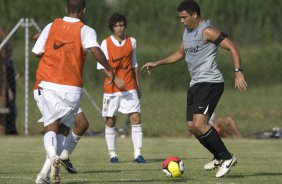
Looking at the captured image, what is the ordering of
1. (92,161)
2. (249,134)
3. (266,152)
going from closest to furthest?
1. (92,161)
2. (266,152)
3. (249,134)

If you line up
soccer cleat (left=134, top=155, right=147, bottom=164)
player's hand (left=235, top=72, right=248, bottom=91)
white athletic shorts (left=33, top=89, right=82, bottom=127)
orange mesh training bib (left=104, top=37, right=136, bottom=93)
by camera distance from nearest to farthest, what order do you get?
1. white athletic shorts (left=33, top=89, right=82, bottom=127)
2. player's hand (left=235, top=72, right=248, bottom=91)
3. soccer cleat (left=134, top=155, right=147, bottom=164)
4. orange mesh training bib (left=104, top=37, right=136, bottom=93)

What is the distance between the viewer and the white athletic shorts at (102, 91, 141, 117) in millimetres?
14719

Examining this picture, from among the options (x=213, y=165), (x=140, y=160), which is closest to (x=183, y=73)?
(x=140, y=160)

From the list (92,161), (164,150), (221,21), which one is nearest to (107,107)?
(92,161)

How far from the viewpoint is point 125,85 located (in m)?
14.7

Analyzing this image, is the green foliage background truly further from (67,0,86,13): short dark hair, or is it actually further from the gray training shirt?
(67,0,86,13): short dark hair

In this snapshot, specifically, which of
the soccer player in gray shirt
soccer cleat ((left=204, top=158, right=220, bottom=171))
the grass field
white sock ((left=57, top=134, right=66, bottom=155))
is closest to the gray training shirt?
the soccer player in gray shirt

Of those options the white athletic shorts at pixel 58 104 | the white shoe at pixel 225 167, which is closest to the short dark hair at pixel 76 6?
the white athletic shorts at pixel 58 104

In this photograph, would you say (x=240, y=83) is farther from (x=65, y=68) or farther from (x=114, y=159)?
(x=114, y=159)

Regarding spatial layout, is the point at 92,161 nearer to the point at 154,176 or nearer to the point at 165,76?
the point at 154,176

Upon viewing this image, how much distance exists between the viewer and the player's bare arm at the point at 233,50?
445 inches

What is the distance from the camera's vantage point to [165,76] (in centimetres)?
2530

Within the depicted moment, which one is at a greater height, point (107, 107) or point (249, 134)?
point (107, 107)

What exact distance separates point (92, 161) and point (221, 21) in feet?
30.1
